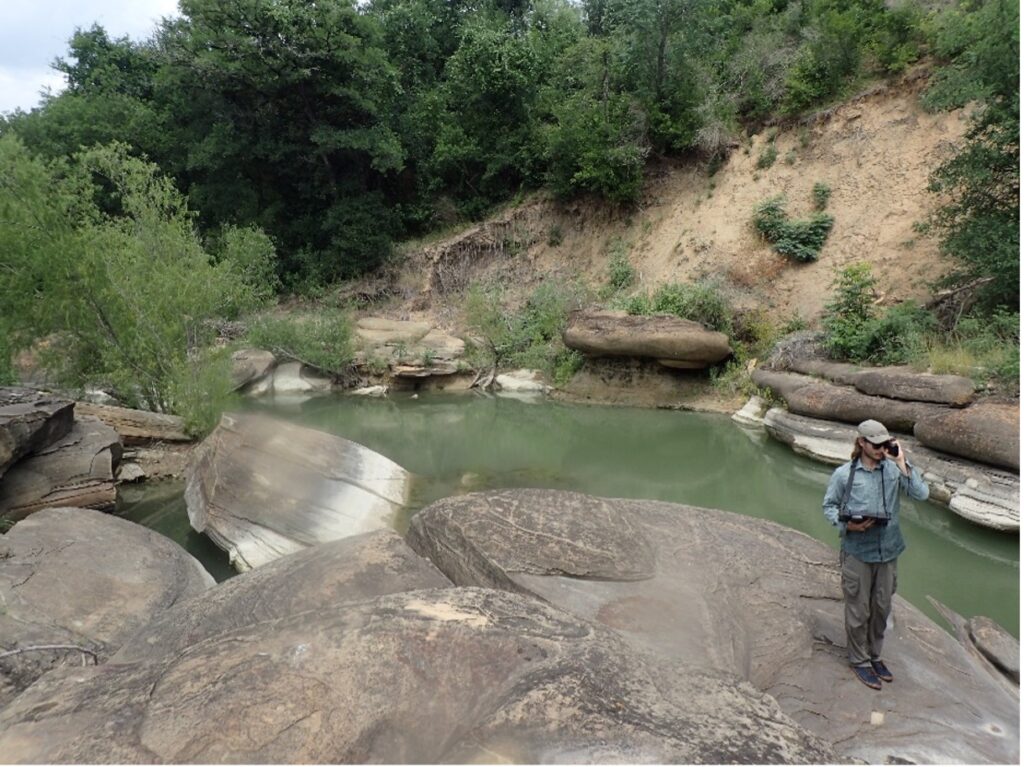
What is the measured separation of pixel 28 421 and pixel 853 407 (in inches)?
467

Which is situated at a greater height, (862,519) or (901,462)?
(901,462)

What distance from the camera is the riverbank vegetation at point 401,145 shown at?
34.2ft

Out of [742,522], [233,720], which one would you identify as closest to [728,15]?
[742,522]

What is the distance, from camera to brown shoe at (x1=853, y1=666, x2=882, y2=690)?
3791mm

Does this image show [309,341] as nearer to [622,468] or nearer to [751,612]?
[622,468]

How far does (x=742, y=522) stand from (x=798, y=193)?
1606cm

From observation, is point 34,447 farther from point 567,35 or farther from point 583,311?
point 567,35

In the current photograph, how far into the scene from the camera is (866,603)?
3861 mm

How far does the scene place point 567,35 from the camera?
25.6m

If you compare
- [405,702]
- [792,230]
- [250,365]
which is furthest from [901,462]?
[250,365]

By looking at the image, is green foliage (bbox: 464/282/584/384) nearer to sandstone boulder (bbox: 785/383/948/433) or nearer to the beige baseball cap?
sandstone boulder (bbox: 785/383/948/433)

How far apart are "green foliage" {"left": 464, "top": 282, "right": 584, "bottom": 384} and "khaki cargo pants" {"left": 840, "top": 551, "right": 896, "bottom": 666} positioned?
13.2 m

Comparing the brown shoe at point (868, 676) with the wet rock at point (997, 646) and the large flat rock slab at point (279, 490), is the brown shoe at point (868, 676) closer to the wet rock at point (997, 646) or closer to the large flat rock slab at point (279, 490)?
the wet rock at point (997, 646)

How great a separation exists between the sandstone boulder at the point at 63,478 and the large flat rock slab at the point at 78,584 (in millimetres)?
1491
